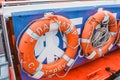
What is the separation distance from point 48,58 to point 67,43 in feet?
0.76

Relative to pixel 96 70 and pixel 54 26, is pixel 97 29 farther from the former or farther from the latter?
pixel 54 26

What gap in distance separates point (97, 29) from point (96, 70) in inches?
18.8

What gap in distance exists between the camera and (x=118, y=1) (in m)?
2.36

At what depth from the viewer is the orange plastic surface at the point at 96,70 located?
6.30 ft

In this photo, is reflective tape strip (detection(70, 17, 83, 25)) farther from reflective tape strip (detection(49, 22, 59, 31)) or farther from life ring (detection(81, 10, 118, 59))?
reflective tape strip (detection(49, 22, 59, 31))

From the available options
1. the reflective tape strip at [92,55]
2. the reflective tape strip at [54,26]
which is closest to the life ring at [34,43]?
the reflective tape strip at [54,26]

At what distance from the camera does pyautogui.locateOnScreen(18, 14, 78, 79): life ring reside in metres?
1.42

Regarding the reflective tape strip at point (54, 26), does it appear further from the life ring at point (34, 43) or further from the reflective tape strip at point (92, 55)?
the reflective tape strip at point (92, 55)

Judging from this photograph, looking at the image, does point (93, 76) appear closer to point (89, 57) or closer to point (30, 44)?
point (89, 57)

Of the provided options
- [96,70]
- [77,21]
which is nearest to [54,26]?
[77,21]

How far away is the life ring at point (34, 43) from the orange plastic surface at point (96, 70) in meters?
0.27

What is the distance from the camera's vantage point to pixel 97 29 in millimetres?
1979

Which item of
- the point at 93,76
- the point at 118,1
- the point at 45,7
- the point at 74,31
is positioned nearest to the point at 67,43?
the point at 74,31

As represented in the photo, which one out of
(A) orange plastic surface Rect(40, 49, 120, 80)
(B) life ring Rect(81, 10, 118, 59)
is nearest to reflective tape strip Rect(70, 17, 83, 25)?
(B) life ring Rect(81, 10, 118, 59)
